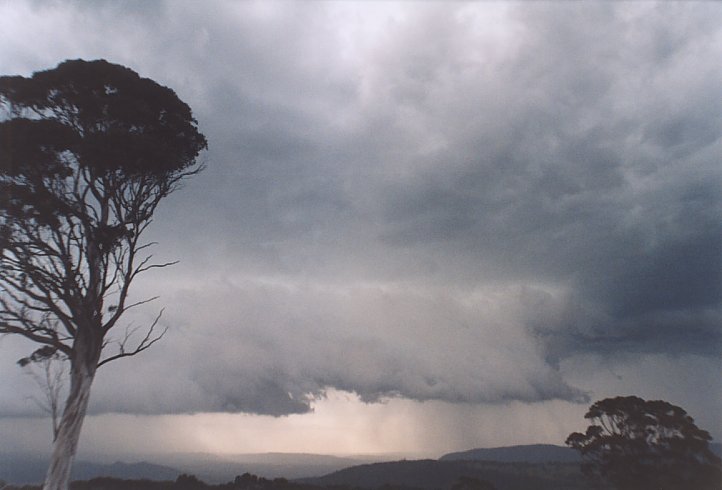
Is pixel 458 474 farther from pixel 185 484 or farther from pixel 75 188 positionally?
pixel 75 188

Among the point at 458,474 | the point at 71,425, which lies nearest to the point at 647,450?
the point at 71,425

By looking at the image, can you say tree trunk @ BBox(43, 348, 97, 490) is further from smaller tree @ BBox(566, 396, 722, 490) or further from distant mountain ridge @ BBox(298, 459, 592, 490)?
distant mountain ridge @ BBox(298, 459, 592, 490)

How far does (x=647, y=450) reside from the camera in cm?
3362

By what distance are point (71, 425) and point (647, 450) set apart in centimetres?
3501

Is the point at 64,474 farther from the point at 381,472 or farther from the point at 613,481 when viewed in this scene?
the point at 381,472

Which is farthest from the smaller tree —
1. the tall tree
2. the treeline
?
the tall tree

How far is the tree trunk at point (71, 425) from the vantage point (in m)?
16.4

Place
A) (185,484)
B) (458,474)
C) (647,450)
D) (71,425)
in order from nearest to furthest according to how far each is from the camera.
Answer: (71,425)
(647,450)
(185,484)
(458,474)

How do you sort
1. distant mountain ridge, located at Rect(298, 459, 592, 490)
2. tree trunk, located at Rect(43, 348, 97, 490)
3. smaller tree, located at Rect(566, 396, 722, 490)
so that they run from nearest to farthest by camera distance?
tree trunk, located at Rect(43, 348, 97, 490)
smaller tree, located at Rect(566, 396, 722, 490)
distant mountain ridge, located at Rect(298, 459, 592, 490)

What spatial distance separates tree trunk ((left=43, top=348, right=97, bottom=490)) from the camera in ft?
53.7

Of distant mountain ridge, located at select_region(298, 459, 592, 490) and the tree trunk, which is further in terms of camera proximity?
distant mountain ridge, located at select_region(298, 459, 592, 490)

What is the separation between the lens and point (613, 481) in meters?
34.3

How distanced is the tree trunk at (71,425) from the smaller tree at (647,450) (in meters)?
33.1

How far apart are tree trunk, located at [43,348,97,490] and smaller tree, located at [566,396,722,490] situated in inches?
1303
